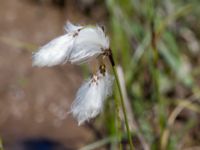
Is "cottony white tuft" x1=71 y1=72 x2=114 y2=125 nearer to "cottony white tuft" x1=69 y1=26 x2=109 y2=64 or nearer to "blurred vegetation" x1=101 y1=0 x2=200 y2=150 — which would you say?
"cottony white tuft" x1=69 y1=26 x2=109 y2=64

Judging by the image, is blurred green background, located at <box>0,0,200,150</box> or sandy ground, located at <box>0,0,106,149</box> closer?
blurred green background, located at <box>0,0,200,150</box>

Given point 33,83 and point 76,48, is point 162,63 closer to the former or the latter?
point 33,83

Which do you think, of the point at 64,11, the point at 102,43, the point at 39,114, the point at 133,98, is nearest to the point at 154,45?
the point at 102,43

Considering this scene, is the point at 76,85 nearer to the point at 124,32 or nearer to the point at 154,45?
the point at 124,32

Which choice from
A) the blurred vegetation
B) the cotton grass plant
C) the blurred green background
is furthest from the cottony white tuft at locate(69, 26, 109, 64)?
the blurred vegetation

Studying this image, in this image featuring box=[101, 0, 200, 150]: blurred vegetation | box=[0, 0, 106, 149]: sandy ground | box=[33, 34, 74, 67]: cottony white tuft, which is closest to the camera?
box=[33, 34, 74, 67]: cottony white tuft

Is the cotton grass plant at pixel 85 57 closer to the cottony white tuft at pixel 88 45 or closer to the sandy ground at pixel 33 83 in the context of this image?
the cottony white tuft at pixel 88 45
